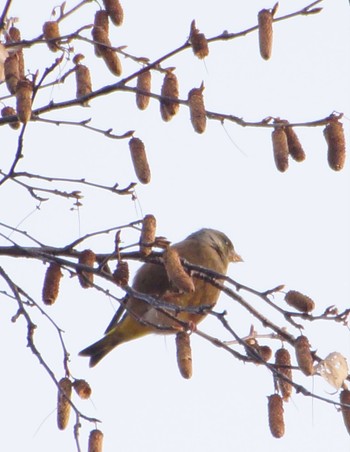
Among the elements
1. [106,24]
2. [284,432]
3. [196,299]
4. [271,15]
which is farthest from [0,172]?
[196,299]

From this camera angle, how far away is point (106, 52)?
3346 mm

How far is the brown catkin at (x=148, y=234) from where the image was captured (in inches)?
117

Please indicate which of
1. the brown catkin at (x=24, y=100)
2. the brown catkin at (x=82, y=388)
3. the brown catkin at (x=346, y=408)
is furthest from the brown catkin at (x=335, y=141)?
the brown catkin at (x=82, y=388)

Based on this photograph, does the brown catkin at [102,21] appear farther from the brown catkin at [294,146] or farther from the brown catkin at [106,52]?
the brown catkin at [294,146]

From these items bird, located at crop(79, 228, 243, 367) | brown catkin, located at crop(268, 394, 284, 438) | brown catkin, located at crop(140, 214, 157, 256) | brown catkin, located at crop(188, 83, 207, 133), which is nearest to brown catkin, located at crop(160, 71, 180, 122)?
→ brown catkin, located at crop(188, 83, 207, 133)

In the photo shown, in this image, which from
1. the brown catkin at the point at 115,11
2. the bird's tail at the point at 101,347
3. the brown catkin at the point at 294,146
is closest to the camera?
the brown catkin at the point at 294,146

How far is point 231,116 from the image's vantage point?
9.87 feet

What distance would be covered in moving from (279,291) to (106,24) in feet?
3.95

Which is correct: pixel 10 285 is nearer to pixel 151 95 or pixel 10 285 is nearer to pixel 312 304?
pixel 151 95

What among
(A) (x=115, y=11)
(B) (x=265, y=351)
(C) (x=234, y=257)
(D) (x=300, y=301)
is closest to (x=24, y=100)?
(A) (x=115, y=11)

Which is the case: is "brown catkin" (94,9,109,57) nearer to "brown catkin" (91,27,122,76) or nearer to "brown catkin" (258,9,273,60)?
"brown catkin" (91,27,122,76)

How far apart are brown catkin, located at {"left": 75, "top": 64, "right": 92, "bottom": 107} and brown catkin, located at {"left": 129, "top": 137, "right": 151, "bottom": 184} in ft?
1.00

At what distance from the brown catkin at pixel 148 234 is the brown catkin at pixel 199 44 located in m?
0.55

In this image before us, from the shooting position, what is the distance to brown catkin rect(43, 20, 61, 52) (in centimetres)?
340
